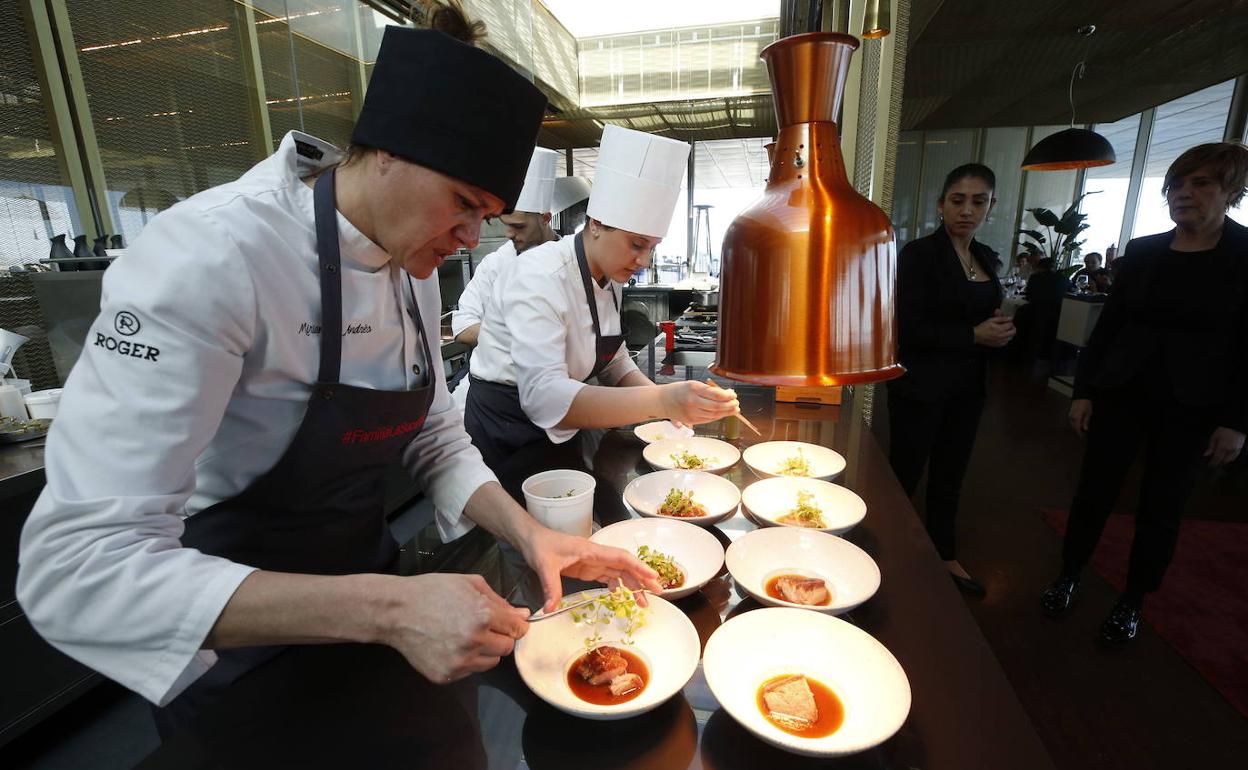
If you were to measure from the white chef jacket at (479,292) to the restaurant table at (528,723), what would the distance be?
2.74 metres

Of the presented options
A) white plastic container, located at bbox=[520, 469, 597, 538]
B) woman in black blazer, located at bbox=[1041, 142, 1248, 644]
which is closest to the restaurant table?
white plastic container, located at bbox=[520, 469, 597, 538]

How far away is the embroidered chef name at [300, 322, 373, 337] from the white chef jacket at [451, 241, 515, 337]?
7.62ft

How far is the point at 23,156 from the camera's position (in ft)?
9.22

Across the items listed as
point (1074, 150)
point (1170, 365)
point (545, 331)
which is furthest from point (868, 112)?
point (1074, 150)

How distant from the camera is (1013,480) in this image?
13.0 ft

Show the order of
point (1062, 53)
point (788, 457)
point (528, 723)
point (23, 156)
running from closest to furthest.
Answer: point (528, 723) < point (788, 457) < point (23, 156) < point (1062, 53)

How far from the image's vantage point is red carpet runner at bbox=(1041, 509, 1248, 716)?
2.22 m

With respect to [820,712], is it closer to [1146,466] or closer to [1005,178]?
[1146,466]

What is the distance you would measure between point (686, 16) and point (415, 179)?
6.26 m

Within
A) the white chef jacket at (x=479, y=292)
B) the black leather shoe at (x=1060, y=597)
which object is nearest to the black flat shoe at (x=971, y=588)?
the black leather shoe at (x=1060, y=597)

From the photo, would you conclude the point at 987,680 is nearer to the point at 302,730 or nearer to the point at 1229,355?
the point at 302,730

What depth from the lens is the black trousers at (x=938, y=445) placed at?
2.55m

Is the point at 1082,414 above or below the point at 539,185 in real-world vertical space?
below

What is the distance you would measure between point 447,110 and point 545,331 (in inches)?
34.6
